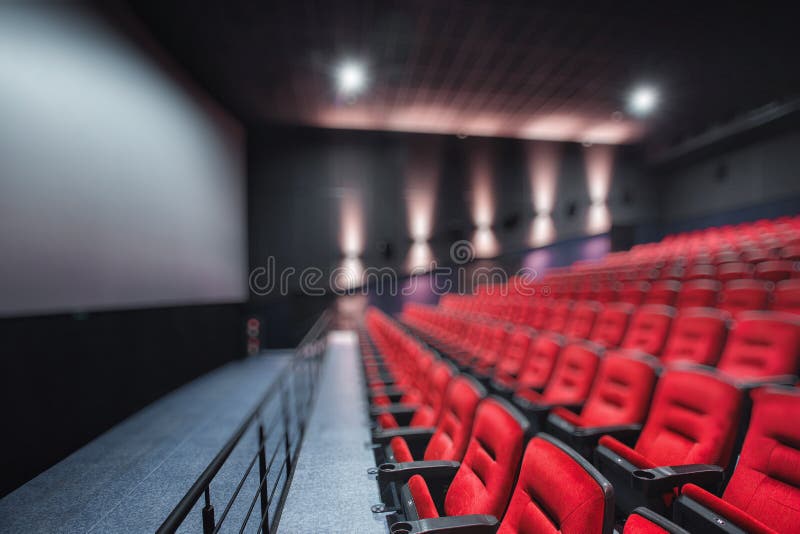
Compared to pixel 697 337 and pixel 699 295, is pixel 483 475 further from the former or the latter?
pixel 699 295

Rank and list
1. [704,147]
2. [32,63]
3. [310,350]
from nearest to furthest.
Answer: [32,63] → [310,350] → [704,147]

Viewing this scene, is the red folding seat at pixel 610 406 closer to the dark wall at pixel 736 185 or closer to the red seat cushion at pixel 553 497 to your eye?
the red seat cushion at pixel 553 497

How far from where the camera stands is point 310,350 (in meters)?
3.20

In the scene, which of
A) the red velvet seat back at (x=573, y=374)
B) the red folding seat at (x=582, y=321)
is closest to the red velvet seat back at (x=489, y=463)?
the red velvet seat back at (x=573, y=374)

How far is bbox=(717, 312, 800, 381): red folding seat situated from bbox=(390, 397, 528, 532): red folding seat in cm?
128

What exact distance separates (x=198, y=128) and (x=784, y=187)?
9111 mm

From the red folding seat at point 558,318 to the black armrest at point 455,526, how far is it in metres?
2.41

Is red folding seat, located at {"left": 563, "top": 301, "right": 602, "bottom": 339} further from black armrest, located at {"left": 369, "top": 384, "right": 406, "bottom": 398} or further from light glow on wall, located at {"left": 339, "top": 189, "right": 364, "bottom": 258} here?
Result: light glow on wall, located at {"left": 339, "top": 189, "right": 364, "bottom": 258}

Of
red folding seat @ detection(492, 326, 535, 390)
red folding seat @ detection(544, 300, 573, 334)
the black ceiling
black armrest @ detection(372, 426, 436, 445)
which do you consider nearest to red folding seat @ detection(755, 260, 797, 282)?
red folding seat @ detection(544, 300, 573, 334)

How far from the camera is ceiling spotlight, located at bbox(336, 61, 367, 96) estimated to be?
4840mm

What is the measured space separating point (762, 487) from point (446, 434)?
2.87 feet

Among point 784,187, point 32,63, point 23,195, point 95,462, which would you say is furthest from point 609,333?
point 784,187

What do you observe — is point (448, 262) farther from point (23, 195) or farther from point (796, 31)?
point (23, 195)

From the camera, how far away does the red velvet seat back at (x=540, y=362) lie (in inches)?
79.4
